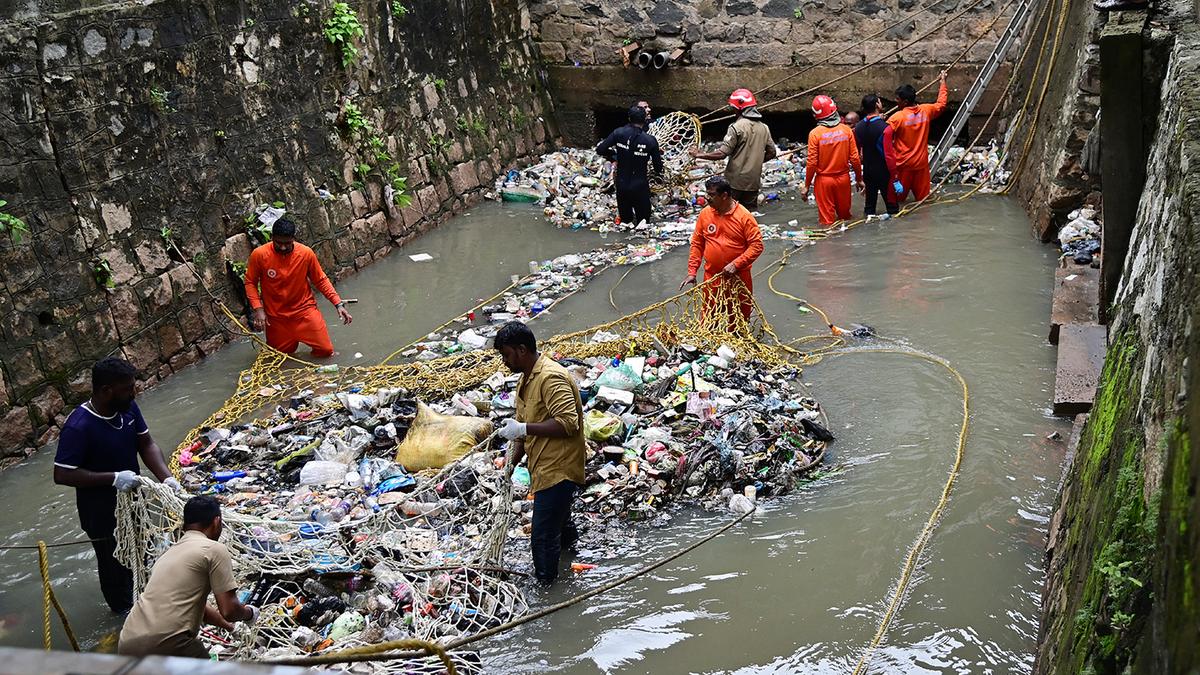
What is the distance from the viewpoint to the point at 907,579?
5207 mm

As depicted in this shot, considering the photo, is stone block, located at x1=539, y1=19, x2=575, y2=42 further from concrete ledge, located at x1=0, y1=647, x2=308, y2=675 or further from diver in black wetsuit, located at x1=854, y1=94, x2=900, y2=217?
concrete ledge, located at x1=0, y1=647, x2=308, y2=675

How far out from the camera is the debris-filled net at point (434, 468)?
16.8 ft

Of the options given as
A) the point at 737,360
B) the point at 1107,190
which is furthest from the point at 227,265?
the point at 1107,190

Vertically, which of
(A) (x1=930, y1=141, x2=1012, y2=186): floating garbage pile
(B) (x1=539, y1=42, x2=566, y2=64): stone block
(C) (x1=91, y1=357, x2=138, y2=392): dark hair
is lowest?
(A) (x1=930, y1=141, x2=1012, y2=186): floating garbage pile

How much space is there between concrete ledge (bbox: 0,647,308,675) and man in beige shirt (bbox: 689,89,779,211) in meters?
9.76

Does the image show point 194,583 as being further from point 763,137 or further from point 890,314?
point 763,137

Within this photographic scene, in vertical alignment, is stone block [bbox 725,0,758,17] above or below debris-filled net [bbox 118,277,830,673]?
above

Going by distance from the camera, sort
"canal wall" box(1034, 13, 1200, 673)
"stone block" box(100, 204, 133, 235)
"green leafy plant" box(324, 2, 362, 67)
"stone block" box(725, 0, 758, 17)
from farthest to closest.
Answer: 1. "stone block" box(725, 0, 758, 17)
2. "green leafy plant" box(324, 2, 362, 67)
3. "stone block" box(100, 204, 133, 235)
4. "canal wall" box(1034, 13, 1200, 673)

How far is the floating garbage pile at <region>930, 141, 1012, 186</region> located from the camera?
482 inches

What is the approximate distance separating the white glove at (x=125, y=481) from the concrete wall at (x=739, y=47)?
1104cm

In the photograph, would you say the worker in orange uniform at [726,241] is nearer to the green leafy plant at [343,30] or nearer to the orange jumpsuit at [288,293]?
the orange jumpsuit at [288,293]

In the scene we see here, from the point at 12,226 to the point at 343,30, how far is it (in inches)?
179

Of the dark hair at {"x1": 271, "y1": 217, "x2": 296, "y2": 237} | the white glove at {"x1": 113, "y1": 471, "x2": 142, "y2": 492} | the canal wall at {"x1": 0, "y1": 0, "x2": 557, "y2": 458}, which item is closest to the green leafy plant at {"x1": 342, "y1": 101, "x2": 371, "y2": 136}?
the canal wall at {"x1": 0, "y1": 0, "x2": 557, "y2": 458}

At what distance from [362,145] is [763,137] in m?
4.21
